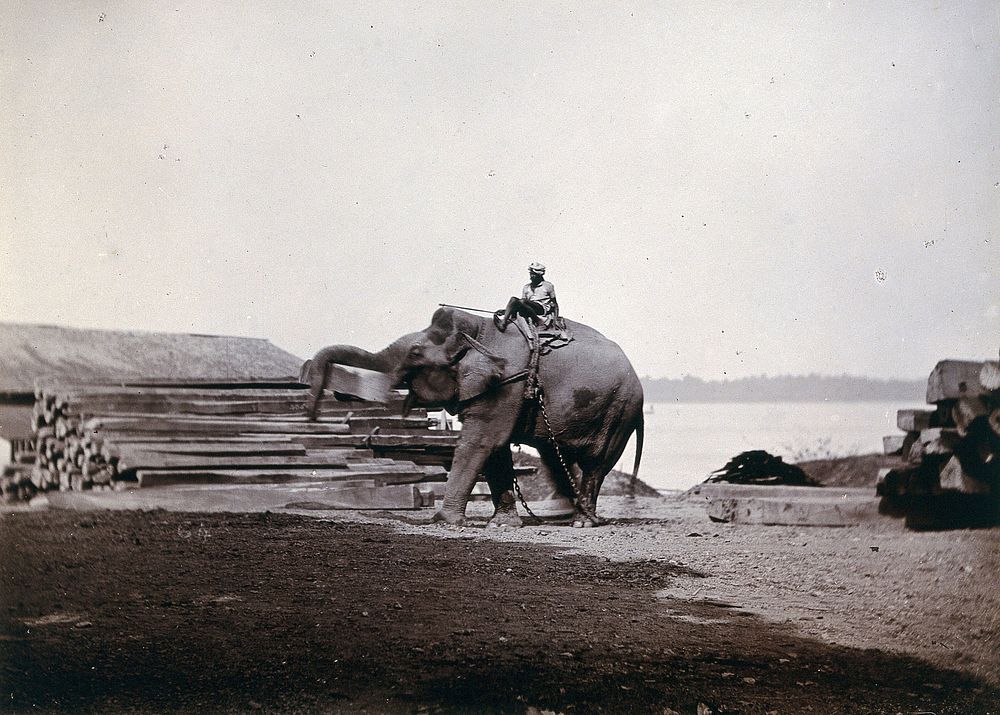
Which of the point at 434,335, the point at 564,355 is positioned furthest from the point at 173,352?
the point at 564,355

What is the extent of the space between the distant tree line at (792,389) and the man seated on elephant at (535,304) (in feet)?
2.00

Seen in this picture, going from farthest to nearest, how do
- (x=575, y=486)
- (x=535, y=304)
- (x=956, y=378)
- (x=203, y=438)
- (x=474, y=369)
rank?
(x=575, y=486)
(x=474, y=369)
(x=535, y=304)
(x=203, y=438)
(x=956, y=378)

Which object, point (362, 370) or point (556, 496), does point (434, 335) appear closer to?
point (362, 370)

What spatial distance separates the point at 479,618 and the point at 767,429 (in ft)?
5.22

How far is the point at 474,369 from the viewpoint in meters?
4.52

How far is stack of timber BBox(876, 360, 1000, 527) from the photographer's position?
4027 mm

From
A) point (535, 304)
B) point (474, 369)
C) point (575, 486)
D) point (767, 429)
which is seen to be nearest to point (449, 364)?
point (474, 369)

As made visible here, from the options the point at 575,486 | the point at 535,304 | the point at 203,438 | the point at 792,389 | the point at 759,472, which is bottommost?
the point at 575,486

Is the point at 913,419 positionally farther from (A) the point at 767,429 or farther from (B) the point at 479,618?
(B) the point at 479,618

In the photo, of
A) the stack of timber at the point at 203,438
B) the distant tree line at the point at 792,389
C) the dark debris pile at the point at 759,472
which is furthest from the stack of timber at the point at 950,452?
the stack of timber at the point at 203,438

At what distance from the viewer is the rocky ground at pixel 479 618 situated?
3592 millimetres

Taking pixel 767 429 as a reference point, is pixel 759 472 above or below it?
below

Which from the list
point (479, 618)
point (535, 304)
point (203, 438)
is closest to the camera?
point (479, 618)

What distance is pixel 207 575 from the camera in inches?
156
